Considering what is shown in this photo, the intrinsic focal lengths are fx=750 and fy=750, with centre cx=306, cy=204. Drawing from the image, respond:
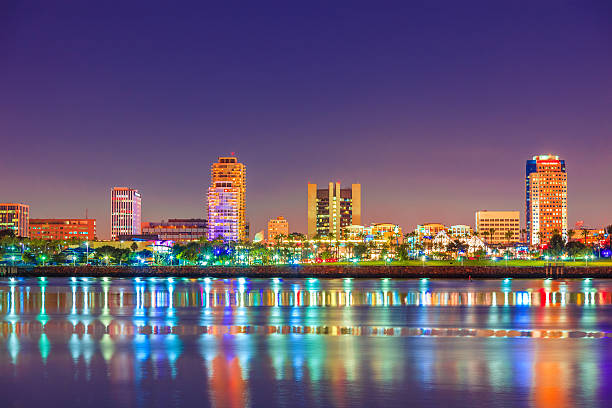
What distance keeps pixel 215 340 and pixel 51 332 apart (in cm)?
829

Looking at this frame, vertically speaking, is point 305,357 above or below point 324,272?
above

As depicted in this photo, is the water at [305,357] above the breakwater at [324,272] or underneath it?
above

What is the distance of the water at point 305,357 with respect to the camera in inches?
764

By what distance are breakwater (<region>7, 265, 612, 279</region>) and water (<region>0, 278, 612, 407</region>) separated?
91198mm

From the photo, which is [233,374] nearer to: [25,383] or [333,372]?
[333,372]

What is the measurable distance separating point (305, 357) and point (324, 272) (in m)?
119

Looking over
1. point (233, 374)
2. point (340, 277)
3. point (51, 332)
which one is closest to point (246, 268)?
point (340, 277)

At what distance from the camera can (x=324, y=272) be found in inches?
5704

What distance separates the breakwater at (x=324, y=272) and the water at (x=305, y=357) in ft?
299

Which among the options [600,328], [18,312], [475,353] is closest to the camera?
[475,353]

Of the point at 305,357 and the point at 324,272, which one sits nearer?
the point at 305,357

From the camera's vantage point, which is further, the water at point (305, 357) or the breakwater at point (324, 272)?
the breakwater at point (324, 272)

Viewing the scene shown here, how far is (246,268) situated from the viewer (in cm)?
15025

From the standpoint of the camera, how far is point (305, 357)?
26359 millimetres
